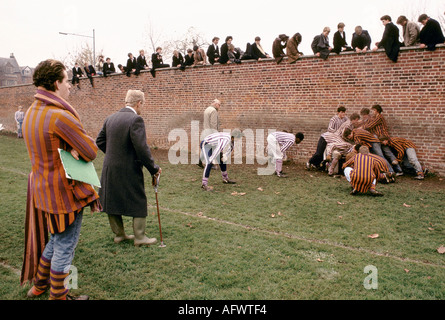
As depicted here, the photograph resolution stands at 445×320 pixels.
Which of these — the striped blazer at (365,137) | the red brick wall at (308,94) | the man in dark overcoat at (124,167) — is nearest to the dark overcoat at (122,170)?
the man in dark overcoat at (124,167)

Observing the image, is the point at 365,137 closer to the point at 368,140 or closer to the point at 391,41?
the point at 368,140

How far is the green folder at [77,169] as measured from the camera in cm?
285

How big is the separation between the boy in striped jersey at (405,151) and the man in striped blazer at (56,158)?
8835 millimetres

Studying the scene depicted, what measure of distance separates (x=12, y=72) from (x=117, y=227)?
9467 cm

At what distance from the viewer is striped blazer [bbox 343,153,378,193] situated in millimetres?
7121

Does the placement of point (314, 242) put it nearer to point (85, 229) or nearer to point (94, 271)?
point (94, 271)

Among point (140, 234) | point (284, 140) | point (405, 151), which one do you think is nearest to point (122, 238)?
point (140, 234)

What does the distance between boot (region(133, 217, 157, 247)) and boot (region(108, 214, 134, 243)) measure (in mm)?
260

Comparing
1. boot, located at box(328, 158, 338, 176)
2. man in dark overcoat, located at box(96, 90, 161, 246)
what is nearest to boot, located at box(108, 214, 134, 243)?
man in dark overcoat, located at box(96, 90, 161, 246)

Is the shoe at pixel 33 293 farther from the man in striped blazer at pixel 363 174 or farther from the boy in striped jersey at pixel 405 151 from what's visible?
the boy in striped jersey at pixel 405 151

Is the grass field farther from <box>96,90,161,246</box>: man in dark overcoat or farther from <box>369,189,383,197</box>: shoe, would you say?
<box>96,90,161,246</box>: man in dark overcoat

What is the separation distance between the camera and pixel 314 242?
4.72 metres

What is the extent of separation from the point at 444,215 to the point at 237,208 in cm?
381
